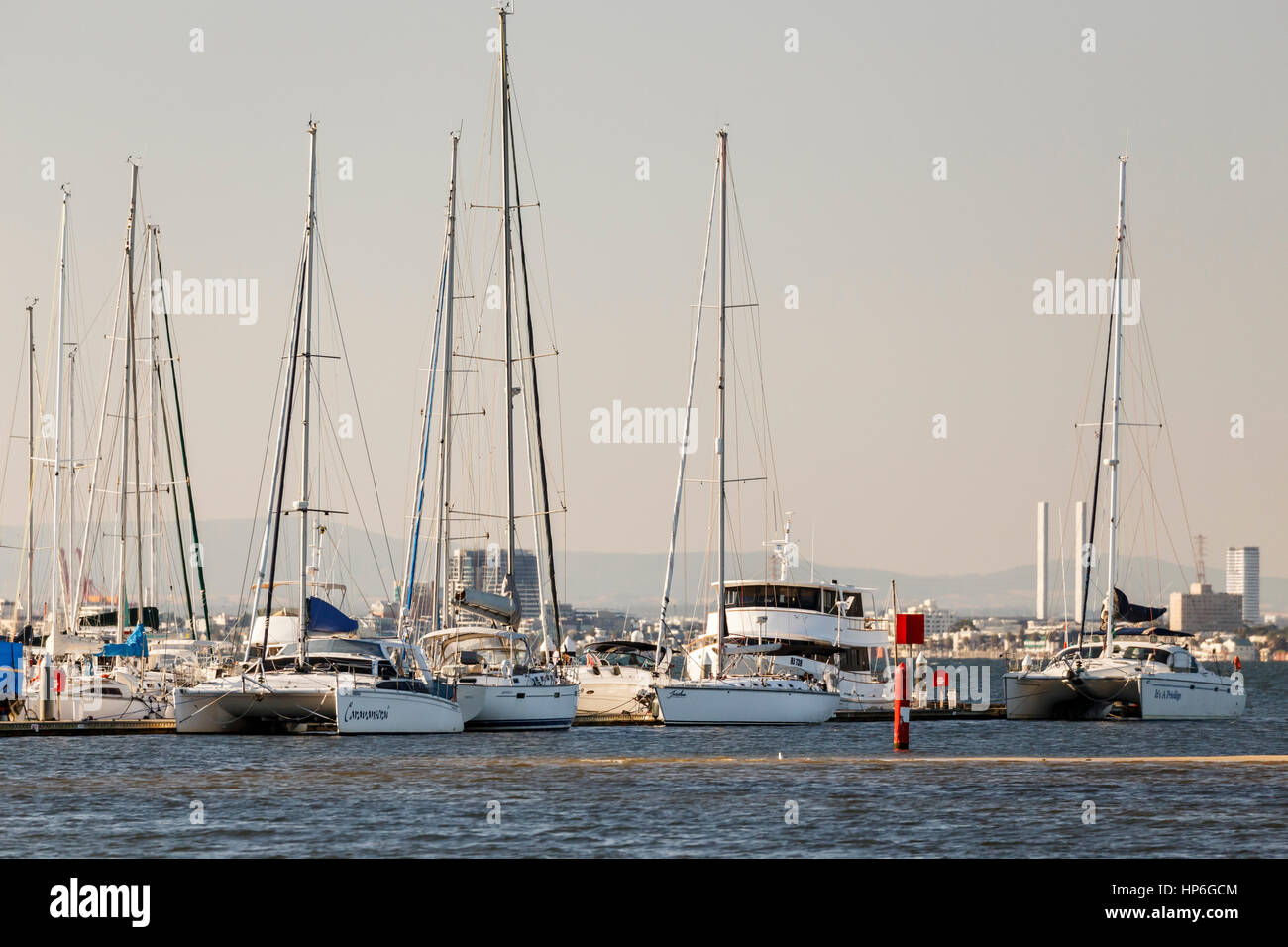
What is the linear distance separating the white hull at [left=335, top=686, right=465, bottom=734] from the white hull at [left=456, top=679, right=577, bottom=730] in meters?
4.00

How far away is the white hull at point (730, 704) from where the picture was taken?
176ft

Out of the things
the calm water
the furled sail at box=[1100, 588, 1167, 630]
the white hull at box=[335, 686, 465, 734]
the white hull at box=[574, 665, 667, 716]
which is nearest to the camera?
the calm water

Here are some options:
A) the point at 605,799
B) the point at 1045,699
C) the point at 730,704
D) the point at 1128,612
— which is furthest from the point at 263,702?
the point at 1128,612

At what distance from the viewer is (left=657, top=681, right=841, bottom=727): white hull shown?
176 ft

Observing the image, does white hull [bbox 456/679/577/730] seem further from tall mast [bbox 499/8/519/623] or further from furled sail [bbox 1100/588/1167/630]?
furled sail [bbox 1100/588/1167/630]

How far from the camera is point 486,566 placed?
57812 mm

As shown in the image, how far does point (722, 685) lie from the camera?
5400cm

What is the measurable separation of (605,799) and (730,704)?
23463 mm

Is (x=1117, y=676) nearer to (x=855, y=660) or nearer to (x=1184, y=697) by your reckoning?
(x=1184, y=697)

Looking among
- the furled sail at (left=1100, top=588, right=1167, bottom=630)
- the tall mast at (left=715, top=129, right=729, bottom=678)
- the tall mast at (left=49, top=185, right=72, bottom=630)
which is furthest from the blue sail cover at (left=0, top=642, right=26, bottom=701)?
the furled sail at (left=1100, top=588, right=1167, bottom=630)

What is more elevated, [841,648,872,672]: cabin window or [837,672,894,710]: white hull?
[841,648,872,672]: cabin window

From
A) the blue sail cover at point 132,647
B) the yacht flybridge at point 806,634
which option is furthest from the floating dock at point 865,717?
the blue sail cover at point 132,647

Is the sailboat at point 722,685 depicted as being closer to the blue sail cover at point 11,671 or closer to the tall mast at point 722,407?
the tall mast at point 722,407
